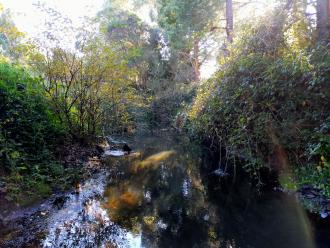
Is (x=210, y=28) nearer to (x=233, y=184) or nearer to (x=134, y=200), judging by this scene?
(x=233, y=184)

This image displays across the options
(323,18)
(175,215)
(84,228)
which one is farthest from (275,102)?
(84,228)

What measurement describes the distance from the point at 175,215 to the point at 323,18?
206 inches

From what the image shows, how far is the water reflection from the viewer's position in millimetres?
5113

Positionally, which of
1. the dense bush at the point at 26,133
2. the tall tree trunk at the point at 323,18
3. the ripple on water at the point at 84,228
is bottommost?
the ripple on water at the point at 84,228

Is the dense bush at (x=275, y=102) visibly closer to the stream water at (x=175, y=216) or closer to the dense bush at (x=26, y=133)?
the stream water at (x=175, y=216)

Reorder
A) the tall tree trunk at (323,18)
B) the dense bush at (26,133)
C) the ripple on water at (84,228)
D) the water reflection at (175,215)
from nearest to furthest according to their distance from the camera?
the ripple on water at (84,228) < the water reflection at (175,215) < the tall tree trunk at (323,18) < the dense bush at (26,133)

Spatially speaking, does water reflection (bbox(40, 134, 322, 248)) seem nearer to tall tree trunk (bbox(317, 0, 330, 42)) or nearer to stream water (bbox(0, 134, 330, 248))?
stream water (bbox(0, 134, 330, 248))

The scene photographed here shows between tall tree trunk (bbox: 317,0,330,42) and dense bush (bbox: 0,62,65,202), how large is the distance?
706cm

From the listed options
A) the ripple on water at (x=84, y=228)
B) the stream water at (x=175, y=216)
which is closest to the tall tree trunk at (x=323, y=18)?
the stream water at (x=175, y=216)

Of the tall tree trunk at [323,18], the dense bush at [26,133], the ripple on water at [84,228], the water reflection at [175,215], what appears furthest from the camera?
the dense bush at [26,133]

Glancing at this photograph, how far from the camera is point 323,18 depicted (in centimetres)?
614

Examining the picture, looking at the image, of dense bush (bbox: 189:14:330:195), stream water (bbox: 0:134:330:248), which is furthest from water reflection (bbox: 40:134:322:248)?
dense bush (bbox: 189:14:330:195)

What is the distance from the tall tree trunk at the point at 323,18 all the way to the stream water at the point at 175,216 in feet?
12.1

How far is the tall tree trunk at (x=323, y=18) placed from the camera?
19.6 feet
